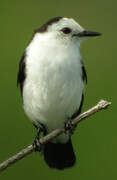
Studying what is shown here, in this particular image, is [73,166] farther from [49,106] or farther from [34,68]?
[34,68]

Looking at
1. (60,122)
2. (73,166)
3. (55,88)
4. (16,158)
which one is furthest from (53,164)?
(16,158)

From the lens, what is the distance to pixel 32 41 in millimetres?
6641

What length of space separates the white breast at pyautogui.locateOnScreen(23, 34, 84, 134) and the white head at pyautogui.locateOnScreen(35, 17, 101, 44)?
0.12 m

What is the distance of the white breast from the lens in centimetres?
620

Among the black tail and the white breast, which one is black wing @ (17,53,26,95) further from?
the black tail

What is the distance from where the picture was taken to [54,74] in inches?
243

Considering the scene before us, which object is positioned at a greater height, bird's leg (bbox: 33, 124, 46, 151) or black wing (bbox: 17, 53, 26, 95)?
black wing (bbox: 17, 53, 26, 95)

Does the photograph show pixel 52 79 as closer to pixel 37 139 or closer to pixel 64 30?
pixel 64 30

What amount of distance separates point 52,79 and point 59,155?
1627 millimetres

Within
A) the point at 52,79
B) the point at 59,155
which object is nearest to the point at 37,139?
the point at 59,155

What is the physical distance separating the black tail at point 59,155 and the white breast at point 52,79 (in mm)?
908

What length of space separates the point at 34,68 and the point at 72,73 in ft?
1.50

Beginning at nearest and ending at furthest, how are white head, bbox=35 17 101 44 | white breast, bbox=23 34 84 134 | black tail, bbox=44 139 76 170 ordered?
white breast, bbox=23 34 84 134
white head, bbox=35 17 101 44
black tail, bbox=44 139 76 170

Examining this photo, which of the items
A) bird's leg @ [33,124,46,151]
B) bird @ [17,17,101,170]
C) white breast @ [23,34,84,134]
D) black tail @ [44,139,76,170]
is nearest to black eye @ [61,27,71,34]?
bird @ [17,17,101,170]
